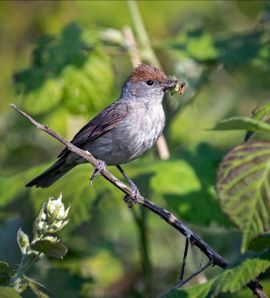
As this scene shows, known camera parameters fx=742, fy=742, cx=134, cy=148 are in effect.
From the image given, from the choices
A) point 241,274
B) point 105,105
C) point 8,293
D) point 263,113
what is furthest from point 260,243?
point 105,105

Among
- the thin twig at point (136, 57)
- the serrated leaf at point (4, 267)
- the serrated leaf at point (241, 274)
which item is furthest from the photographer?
the thin twig at point (136, 57)

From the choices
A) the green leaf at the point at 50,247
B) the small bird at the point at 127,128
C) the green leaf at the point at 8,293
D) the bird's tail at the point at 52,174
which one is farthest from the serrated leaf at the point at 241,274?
the bird's tail at the point at 52,174

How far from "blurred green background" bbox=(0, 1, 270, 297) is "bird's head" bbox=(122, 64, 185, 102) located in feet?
0.58

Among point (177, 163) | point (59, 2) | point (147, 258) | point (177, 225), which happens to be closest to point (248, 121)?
point (177, 225)

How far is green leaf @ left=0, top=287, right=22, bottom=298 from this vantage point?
96.0 inches

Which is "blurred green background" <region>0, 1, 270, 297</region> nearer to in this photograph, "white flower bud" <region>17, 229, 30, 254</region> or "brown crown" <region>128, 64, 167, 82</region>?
"brown crown" <region>128, 64, 167, 82</region>

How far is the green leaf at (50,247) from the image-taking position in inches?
100

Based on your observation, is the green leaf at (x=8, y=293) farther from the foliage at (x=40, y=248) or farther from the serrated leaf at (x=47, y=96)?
the serrated leaf at (x=47, y=96)

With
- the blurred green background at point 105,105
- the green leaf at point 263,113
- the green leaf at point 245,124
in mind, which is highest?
the green leaf at point 245,124

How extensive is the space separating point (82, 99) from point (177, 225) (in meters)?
2.31

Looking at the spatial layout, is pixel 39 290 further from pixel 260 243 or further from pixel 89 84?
pixel 89 84

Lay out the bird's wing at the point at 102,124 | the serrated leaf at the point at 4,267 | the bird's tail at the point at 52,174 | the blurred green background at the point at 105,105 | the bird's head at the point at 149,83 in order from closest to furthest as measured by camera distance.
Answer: the serrated leaf at the point at 4,267 < the blurred green background at the point at 105,105 < the bird's tail at the point at 52,174 < the bird's wing at the point at 102,124 < the bird's head at the point at 149,83

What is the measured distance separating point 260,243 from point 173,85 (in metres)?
2.75

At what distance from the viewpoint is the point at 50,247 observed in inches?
101
